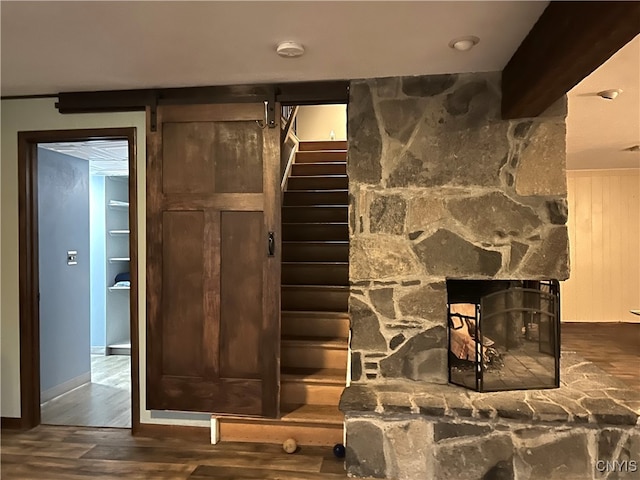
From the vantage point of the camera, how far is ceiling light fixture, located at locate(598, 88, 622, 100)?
3307 mm

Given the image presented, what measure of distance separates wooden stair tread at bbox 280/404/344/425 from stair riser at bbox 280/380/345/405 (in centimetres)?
4

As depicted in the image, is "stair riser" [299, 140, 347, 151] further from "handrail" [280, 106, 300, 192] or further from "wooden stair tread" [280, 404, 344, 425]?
"wooden stair tread" [280, 404, 344, 425]

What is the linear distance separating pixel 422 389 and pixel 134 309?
1937mm

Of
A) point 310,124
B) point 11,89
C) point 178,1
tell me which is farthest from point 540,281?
point 310,124

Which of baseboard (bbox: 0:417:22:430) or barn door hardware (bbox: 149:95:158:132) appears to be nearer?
barn door hardware (bbox: 149:95:158:132)

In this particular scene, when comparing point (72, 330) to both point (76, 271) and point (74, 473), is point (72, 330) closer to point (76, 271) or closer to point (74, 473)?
point (76, 271)

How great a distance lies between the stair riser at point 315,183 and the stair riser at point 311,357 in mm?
2051

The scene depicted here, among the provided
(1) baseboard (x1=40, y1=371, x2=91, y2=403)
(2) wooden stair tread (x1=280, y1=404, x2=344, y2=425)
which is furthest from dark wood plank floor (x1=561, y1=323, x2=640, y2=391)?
(1) baseboard (x1=40, y1=371, x2=91, y2=403)

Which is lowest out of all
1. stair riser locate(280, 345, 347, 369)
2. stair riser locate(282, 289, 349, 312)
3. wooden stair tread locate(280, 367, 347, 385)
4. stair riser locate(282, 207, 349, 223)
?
wooden stair tread locate(280, 367, 347, 385)

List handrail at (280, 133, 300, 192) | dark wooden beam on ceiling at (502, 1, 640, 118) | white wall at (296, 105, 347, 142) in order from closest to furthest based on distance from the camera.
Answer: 1. dark wooden beam on ceiling at (502, 1, 640, 118)
2. handrail at (280, 133, 300, 192)
3. white wall at (296, 105, 347, 142)

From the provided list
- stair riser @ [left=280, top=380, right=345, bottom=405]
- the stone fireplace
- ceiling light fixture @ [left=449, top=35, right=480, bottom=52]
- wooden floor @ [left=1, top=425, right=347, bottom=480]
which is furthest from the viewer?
stair riser @ [left=280, top=380, right=345, bottom=405]

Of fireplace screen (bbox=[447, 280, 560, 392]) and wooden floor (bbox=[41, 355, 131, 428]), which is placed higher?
fireplace screen (bbox=[447, 280, 560, 392])

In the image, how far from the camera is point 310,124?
6668mm

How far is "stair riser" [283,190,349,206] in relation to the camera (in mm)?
5074
